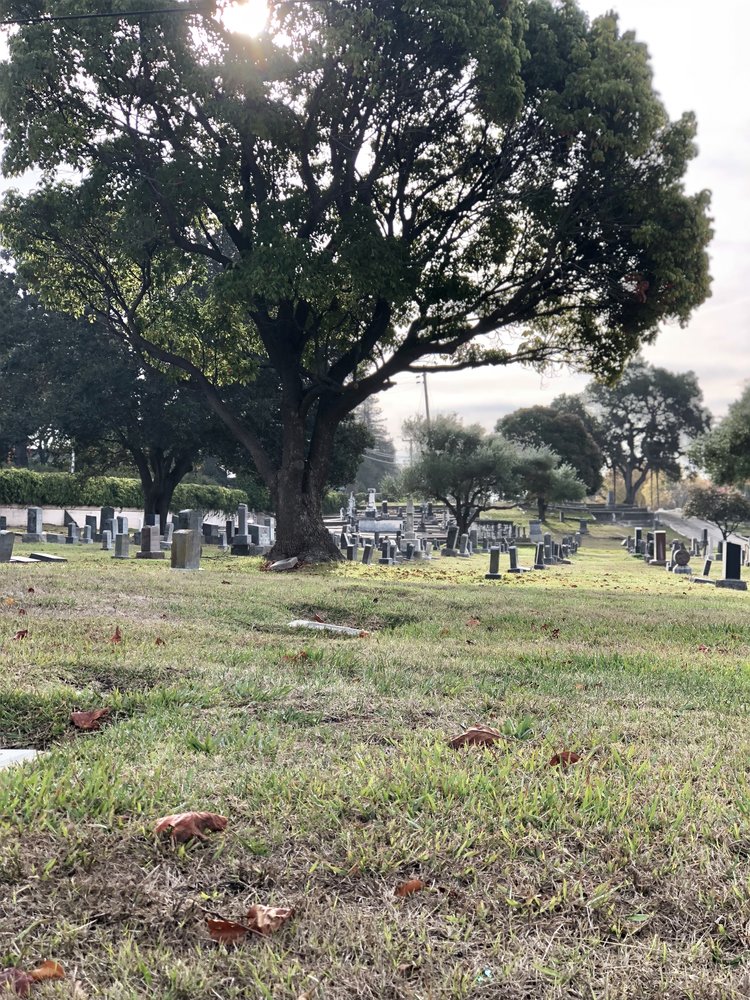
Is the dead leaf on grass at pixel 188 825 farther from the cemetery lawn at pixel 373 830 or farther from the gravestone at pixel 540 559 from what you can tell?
the gravestone at pixel 540 559

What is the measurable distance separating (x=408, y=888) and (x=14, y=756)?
5.98ft

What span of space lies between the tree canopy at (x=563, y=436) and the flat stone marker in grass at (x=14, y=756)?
231ft

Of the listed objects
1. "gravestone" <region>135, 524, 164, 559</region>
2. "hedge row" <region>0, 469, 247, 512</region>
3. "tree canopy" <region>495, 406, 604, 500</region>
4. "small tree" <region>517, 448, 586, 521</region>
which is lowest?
"gravestone" <region>135, 524, 164, 559</region>

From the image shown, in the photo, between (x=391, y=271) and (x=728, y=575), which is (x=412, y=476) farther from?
(x=391, y=271)

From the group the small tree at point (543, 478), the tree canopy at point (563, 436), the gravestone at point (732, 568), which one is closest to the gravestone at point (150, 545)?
the gravestone at point (732, 568)

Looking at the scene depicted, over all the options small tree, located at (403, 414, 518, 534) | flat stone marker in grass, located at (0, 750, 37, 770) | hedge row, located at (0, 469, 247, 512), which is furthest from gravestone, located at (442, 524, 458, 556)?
flat stone marker in grass, located at (0, 750, 37, 770)

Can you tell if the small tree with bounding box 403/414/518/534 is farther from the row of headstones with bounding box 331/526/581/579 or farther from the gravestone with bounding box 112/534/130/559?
the gravestone with bounding box 112/534/130/559

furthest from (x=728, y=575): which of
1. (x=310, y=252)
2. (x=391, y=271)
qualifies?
(x=310, y=252)

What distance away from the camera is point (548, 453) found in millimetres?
53812

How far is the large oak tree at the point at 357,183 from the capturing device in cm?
1546

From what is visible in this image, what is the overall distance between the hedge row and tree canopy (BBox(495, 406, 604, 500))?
30906 mm

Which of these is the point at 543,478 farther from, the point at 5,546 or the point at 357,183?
the point at 5,546

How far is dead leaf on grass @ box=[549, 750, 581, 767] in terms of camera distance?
3215mm

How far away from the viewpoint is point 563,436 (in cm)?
7319
